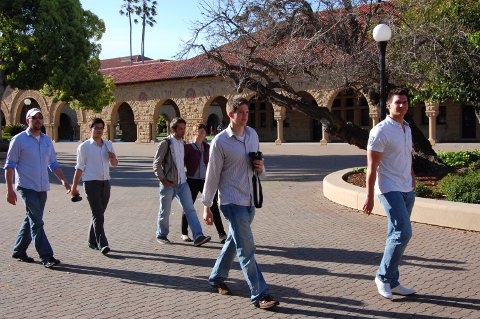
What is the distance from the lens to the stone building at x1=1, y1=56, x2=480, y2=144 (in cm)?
3219

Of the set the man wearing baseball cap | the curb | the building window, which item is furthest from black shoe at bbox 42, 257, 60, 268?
the building window

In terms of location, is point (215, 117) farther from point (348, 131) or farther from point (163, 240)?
point (163, 240)

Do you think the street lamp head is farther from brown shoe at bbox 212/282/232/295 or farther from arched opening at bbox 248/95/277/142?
arched opening at bbox 248/95/277/142

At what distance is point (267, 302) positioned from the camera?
460 cm

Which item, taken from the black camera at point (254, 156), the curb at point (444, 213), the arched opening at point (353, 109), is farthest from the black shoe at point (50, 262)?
the arched opening at point (353, 109)

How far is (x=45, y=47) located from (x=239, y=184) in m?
21.1

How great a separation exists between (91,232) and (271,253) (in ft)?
7.52

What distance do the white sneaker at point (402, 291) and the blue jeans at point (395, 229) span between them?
67 mm

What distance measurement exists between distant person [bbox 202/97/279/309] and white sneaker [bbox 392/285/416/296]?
1.10 meters

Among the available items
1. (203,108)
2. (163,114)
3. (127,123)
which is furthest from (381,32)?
(163,114)

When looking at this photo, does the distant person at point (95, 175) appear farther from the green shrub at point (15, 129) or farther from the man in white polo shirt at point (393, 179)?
the green shrub at point (15, 129)

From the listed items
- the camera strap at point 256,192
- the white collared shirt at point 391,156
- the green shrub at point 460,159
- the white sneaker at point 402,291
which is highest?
the white collared shirt at point 391,156

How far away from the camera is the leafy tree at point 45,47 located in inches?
921

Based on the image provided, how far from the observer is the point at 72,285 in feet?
17.9
